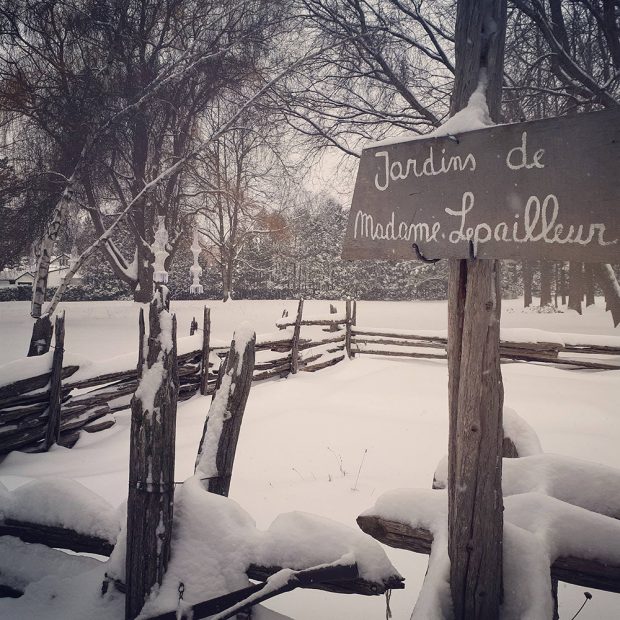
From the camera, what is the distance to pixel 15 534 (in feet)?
7.27

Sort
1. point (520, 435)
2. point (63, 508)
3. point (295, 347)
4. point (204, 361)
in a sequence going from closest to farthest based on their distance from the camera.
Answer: point (63, 508), point (520, 435), point (204, 361), point (295, 347)

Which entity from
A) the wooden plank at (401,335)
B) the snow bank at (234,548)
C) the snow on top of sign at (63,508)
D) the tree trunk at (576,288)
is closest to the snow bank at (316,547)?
the snow bank at (234,548)

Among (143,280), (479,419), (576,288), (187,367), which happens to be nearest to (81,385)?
(187,367)

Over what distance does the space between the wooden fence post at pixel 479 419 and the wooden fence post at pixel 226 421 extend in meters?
1.08

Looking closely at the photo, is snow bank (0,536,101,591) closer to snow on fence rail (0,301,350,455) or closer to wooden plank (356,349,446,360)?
snow on fence rail (0,301,350,455)

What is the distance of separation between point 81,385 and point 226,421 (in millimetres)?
3916

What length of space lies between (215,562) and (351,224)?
4.74 ft

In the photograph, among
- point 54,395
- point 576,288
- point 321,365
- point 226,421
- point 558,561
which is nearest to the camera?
point 558,561

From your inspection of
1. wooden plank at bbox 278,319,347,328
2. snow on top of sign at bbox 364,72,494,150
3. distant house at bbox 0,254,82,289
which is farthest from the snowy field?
distant house at bbox 0,254,82,289

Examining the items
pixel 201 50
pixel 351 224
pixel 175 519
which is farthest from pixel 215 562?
pixel 201 50

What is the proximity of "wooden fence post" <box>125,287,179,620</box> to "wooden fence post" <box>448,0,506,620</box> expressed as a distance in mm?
1100

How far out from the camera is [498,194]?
1396mm

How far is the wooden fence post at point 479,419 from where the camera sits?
153 centimetres

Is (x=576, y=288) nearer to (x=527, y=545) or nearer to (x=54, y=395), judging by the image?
(x=54, y=395)
